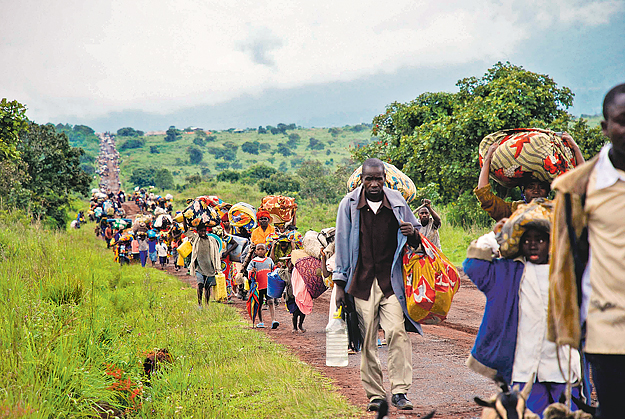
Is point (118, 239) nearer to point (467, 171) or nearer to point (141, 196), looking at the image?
point (467, 171)

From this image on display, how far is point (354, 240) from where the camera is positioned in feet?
Result: 17.2

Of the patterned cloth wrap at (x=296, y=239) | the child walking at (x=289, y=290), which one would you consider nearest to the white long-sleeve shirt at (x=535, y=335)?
the child walking at (x=289, y=290)

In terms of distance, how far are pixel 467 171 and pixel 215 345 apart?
1235cm

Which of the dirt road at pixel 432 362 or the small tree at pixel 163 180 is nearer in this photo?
the dirt road at pixel 432 362

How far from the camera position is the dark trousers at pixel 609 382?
2506mm

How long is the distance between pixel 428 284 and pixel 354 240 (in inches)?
30.0

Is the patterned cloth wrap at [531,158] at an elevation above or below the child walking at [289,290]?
above

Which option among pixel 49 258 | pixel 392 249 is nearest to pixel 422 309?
pixel 392 249

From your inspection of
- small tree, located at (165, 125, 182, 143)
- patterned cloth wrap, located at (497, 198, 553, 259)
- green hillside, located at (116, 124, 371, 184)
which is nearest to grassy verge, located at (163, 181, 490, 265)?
patterned cloth wrap, located at (497, 198, 553, 259)

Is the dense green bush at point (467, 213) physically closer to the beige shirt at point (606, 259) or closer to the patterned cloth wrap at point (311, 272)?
the patterned cloth wrap at point (311, 272)

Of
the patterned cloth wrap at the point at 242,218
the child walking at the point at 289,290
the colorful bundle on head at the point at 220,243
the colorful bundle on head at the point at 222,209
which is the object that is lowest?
the child walking at the point at 289,290

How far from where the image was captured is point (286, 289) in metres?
9.64

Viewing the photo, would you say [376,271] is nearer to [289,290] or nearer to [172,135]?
[289,290]

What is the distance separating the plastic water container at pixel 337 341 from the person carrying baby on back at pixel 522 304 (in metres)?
1.79
